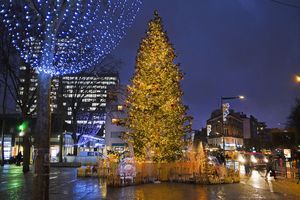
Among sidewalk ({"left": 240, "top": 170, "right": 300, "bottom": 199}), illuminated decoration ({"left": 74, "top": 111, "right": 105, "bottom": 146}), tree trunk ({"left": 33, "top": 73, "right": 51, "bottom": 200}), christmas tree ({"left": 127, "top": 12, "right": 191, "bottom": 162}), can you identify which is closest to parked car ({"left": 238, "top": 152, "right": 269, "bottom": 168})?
illuminated decoration ({"left": 74, "top": 111, "right": 105, "bottom": 146})

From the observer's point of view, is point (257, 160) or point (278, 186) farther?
point (257, 160)

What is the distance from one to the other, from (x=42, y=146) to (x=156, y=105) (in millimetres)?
17550

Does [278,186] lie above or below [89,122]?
below

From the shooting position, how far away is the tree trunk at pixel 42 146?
932cm

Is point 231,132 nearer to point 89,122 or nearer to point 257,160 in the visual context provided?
point 89,122

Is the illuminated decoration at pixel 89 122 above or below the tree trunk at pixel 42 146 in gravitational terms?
above

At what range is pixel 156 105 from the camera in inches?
1053

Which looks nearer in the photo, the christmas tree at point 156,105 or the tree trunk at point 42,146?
the tree trunk at point 42,146

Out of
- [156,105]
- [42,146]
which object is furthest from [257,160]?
[42,146]

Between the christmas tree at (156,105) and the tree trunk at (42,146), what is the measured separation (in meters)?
16.7

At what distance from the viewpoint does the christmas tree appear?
26.3 m

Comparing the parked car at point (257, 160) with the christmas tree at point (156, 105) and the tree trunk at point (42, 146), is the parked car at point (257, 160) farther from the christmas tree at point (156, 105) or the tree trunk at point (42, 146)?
the tree trunk at point (42, 146)

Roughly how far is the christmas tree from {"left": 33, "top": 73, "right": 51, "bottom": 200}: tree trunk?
16.7m

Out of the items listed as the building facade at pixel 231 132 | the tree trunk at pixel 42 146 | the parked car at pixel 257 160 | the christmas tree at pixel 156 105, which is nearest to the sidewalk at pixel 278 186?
the christmas tree at pixel 156 105
